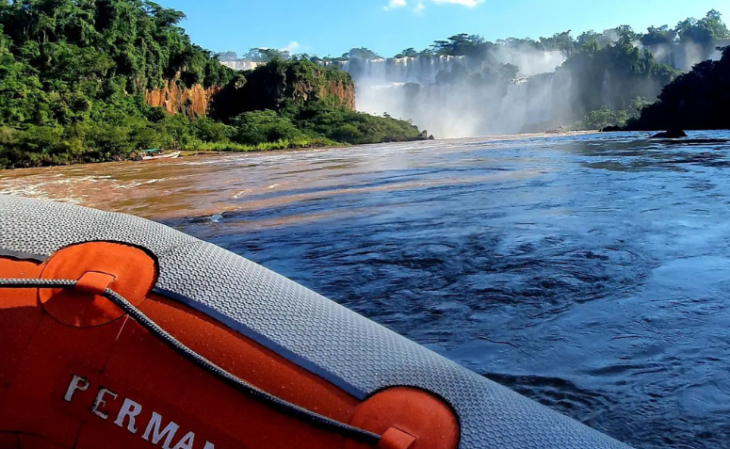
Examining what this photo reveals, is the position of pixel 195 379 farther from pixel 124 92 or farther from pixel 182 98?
pixel 182 98

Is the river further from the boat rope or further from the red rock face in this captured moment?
the red rock face

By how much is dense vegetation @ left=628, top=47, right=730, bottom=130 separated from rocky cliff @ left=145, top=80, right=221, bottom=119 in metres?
37.0

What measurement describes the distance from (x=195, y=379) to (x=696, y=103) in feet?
170

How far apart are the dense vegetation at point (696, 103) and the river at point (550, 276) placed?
133ft

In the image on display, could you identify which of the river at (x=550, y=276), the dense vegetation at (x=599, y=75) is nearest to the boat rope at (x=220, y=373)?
the river at (x=550, y=276)

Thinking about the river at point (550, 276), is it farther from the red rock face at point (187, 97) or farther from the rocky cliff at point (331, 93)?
the rocky cliff at point (331, 93)

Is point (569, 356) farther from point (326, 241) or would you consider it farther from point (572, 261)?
point (326, 241)

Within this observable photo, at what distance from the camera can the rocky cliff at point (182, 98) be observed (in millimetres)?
48438

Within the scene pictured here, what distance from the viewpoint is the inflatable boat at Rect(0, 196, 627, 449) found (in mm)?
1088

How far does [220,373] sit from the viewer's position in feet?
3.64

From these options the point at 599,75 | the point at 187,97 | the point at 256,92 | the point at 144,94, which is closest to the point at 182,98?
the point at 187,97

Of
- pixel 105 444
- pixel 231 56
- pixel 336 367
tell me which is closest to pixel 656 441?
pixel 336 367

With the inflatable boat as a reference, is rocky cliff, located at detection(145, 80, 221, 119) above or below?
above

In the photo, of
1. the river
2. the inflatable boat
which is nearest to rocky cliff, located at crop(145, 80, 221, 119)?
the river
